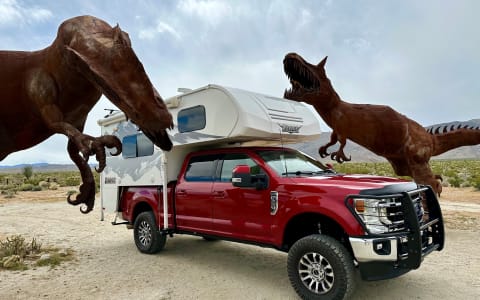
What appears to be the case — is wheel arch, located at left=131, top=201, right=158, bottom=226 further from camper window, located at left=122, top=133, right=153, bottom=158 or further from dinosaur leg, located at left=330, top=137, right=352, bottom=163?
dinosaur leg, located at left=330, top=137, right=352, bottom=163

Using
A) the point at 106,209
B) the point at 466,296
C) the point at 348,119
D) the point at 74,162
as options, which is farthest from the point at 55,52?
the point at 106,209

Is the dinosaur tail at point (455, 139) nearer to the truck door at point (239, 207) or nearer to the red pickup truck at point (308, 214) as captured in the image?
the red pickup truck at point (308, 214)

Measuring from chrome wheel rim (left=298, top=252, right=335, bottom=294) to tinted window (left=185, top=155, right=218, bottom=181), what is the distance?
248 cm

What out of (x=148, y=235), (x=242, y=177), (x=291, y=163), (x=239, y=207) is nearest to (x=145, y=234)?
(x=148, y=235)

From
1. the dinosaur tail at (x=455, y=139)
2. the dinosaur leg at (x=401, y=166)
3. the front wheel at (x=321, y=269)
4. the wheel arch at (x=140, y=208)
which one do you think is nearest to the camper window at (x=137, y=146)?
the wheel arch at (x=140, y=208)

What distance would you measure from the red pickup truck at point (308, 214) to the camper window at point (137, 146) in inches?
41.1

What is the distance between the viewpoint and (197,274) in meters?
6.34

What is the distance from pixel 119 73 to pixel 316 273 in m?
3.88

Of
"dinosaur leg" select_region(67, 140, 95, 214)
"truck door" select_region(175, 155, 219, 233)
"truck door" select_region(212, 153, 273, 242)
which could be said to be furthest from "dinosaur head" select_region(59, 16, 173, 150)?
"truck door" select_region(175, 155, 219, 233)

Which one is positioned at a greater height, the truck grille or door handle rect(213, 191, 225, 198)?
door handle rect(213, 191, 225, 198)

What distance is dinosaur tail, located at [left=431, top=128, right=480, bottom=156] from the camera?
8328 mm

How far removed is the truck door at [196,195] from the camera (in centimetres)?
657

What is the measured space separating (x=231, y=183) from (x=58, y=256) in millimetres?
4186

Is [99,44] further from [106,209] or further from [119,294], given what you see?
[106,209]
